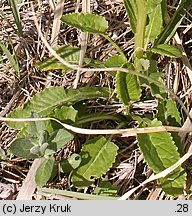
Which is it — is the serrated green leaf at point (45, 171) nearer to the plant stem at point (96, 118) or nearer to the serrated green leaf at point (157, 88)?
the plant stem at point (96, 118)

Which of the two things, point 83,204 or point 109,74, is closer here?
point 83,204

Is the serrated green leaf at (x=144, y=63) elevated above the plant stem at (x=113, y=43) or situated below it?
below

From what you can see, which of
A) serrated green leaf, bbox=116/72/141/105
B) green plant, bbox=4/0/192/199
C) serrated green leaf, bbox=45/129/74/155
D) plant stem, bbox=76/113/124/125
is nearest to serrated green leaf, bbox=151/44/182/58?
green plant, bbox=4/0/192/199

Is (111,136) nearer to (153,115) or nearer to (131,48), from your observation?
(153,115)

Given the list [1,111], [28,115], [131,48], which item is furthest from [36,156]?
[131,48]

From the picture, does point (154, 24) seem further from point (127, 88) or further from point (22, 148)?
point (22, 148)

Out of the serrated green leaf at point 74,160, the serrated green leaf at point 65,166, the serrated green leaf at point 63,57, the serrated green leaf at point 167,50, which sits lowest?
the serrated green leaf at point 65,166


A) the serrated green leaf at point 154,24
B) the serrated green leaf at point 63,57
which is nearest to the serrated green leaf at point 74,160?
the serrated green leaf at point 63,57
